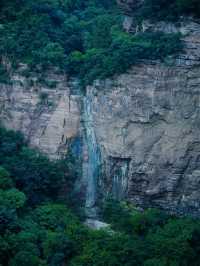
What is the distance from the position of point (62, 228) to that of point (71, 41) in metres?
6.37

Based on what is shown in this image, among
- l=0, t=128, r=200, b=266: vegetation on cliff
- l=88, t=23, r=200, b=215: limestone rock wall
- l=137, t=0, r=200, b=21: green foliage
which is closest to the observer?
l=0, t=128, r=200, b=266: vegetation on cliff

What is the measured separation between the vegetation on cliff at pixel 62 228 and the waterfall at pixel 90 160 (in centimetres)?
50

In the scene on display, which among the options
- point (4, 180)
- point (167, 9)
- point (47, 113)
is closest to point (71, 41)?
point (47, 113)

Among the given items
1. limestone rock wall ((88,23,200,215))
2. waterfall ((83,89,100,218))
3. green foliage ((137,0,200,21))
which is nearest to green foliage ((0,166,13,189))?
waterfall ((83,89,100,218))

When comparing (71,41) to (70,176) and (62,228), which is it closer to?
(70,176)

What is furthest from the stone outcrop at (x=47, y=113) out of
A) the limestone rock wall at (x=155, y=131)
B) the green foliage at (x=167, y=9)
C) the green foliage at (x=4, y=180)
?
the green foliage at (x=167, y=9)

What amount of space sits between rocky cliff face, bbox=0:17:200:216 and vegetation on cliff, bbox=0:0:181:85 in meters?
0.38

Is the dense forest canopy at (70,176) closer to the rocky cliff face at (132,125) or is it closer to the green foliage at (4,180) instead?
the green foliage at (4,180)

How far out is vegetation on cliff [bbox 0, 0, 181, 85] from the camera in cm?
1802

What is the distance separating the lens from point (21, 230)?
16.0 m

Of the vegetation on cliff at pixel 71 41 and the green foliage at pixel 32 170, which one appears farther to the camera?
the vegetation on cliff at pixel 71 41

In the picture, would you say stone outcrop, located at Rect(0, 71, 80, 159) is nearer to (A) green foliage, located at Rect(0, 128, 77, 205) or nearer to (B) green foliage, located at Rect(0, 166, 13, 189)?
(A) green foliage, located at Rect(0, 128, 77, 205)

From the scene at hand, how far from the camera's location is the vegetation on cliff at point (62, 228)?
15.2m

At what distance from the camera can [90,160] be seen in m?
18.7
